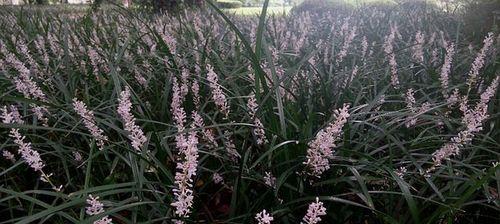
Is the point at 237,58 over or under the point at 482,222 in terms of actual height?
over

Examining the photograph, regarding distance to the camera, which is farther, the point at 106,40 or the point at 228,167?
the point at 106,40

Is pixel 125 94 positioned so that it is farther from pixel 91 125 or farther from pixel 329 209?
pixel 329 209

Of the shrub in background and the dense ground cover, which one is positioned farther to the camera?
the shrub in background

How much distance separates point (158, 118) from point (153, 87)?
505 millimetres

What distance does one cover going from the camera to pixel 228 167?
2197mm

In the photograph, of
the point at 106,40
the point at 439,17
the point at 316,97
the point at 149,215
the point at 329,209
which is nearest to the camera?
the point at 149,215

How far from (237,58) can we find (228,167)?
5.14ft

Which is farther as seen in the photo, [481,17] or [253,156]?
[481,17]

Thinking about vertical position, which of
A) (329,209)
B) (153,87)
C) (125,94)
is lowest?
(329,209)

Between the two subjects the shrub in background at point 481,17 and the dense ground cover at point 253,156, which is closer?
the dense ground cover at point 253,156

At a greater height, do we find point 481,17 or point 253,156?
point 481,17

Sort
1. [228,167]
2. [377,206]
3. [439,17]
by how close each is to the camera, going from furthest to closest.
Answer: [439,17], [228,167], [377,206]

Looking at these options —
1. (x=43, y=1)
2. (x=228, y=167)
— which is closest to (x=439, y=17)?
(x=228, y=167)

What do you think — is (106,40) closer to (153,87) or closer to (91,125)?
(153,87)
